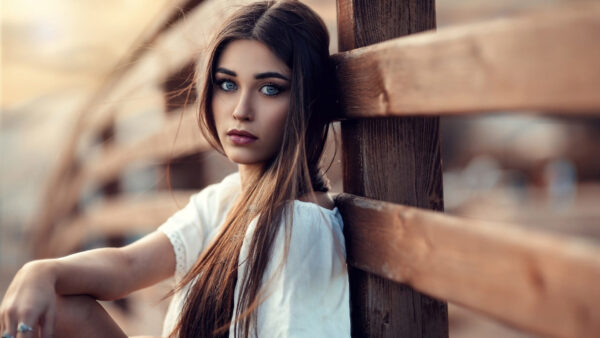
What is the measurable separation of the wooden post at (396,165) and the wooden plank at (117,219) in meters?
0.97

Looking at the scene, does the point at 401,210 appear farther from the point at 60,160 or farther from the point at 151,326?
the point at 60,160

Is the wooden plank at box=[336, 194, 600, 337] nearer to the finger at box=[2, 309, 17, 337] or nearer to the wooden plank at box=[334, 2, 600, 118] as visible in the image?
the wooden plank at box=[334, 2, 600, 118]

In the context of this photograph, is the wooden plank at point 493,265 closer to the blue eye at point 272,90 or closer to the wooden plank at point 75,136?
the blue eye at point 272,90

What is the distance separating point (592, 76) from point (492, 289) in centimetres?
31

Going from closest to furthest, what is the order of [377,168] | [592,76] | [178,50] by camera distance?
1. [592,76]
2. [377,168]
3. [178,50]

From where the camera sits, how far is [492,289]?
82 centimetres

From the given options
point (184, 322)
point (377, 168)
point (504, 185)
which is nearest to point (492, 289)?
point (377, 168)

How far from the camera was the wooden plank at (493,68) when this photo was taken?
674 mm

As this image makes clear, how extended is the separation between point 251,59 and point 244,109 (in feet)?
0.36

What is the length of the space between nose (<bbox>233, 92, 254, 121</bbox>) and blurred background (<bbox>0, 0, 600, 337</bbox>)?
958mm

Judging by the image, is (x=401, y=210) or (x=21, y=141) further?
(x=21, y=141)

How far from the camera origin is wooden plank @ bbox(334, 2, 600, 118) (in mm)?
674

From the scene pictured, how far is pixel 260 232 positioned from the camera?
1200 millimetres

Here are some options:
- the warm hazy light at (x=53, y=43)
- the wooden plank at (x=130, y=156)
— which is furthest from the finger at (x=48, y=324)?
the warm hazy light at (x=53, y=43)
